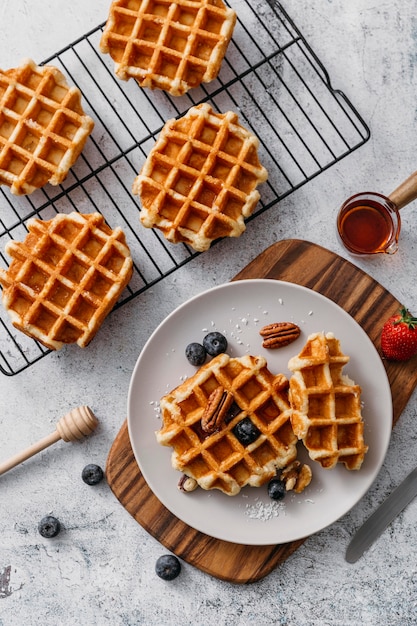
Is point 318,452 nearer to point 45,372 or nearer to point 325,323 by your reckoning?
point 325,323

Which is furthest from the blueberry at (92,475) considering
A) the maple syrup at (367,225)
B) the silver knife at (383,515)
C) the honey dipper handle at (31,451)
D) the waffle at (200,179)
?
the maple syrup at (367,225)

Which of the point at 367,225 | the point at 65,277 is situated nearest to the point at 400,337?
the point at 367,225

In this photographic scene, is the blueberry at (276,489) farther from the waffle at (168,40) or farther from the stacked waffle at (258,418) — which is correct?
the waffle at (168,40)

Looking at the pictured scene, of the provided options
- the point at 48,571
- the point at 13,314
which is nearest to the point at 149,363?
the point at 13,314

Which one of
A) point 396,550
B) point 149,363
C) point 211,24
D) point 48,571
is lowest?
point 48,571

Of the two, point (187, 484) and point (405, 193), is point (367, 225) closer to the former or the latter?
point (405, 193)

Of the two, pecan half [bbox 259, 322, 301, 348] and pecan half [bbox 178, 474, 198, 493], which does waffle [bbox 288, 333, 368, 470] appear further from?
pecan half [bbox 178, 474, 198, 493]
